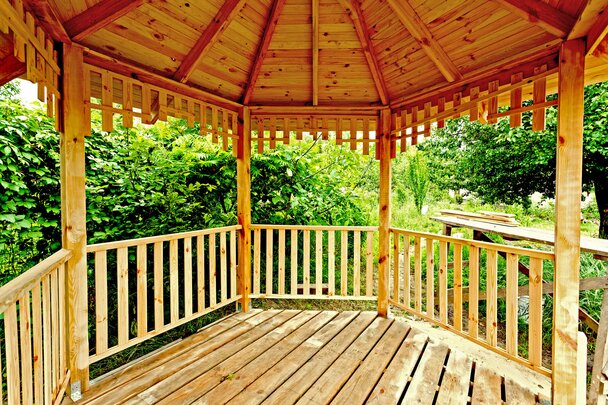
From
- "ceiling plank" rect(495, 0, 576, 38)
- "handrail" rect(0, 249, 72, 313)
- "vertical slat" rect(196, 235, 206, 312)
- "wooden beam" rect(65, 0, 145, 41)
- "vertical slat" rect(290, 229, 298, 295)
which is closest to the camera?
"handrail" rect(0, 249, 72, 313)

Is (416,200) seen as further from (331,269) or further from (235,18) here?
(235,18)

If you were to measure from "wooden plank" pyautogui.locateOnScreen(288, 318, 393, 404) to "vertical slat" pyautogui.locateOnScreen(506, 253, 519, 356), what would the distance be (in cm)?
110

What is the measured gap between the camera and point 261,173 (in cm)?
399

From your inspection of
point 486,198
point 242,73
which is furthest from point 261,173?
point 486,198

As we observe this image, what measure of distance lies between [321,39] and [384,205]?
6.27 feet

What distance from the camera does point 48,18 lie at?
69.0 inches

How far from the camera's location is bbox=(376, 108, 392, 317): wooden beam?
338 centimetres

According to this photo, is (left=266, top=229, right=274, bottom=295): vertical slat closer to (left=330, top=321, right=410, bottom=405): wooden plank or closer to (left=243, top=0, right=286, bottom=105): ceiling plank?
(left=330, top=321, right=410, bottom=405): wooden plank

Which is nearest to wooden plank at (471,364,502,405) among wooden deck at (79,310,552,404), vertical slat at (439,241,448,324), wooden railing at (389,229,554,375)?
wooden deck at (79,310,552,404)

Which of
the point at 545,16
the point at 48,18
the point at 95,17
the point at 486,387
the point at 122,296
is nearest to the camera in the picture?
the point at 48,18

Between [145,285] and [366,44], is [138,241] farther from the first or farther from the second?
[366,44]

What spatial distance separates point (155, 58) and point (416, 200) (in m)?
6.30

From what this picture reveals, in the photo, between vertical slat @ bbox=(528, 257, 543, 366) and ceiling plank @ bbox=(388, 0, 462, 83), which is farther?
ceiling plank @ bbox=(388, 0, 462, 83)

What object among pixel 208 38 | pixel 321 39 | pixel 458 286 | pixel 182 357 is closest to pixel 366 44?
pixel 321 39
